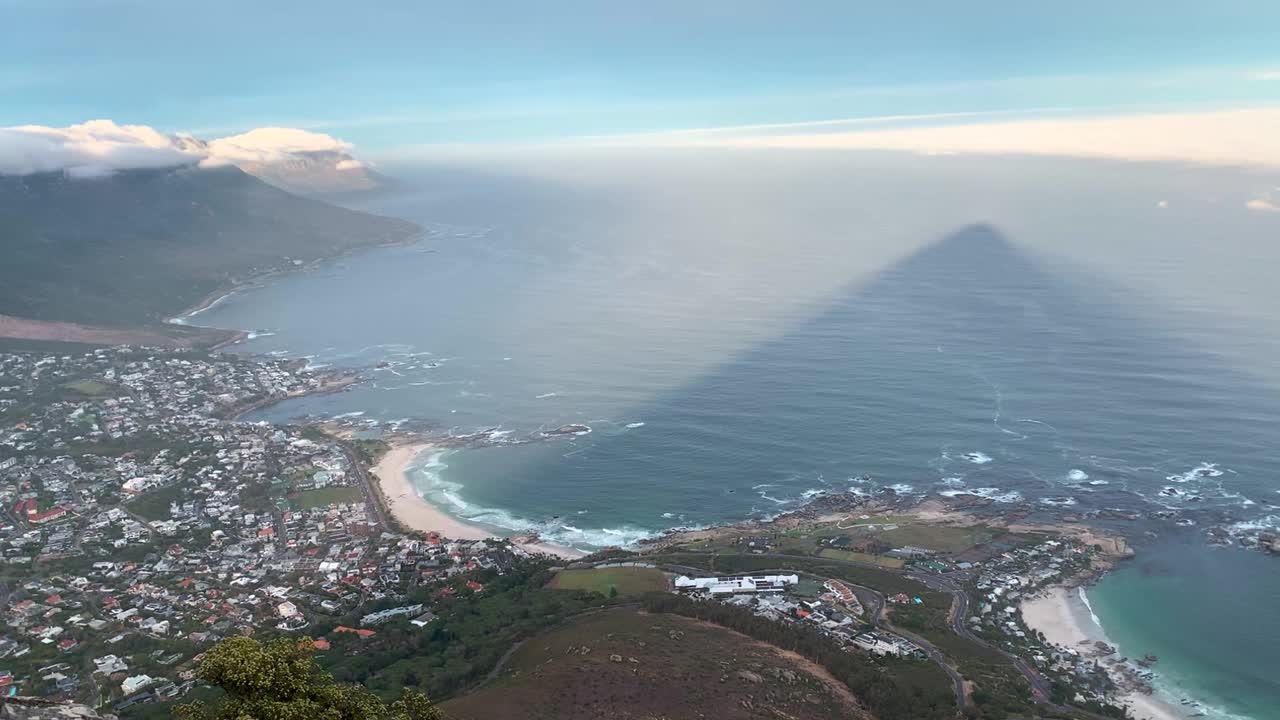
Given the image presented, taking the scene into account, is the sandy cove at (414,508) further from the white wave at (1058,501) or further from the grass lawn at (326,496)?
the white wave at (1058,501)

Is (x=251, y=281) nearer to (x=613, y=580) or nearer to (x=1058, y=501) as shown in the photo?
(x=613, y=580)

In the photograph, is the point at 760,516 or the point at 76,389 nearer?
the point at 760,516

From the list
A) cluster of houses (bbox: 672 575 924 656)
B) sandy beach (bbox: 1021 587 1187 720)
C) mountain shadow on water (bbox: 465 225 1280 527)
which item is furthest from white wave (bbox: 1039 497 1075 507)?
cluster of houses (bbox: 672 575 924 656)

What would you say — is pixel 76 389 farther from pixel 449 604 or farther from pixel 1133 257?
pixel 1133 257

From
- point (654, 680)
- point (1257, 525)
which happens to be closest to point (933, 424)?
point (1257, 525)

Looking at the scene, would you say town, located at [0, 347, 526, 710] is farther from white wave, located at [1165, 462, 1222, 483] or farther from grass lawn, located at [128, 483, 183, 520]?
white wave, located at [1165, 462, 1222, 483]

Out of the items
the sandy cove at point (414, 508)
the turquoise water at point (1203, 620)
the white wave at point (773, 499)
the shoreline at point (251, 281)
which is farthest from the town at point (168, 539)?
the turquoise water at point (1203, 620)

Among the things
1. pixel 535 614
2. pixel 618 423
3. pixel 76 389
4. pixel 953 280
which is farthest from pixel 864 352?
pixel 76 389
